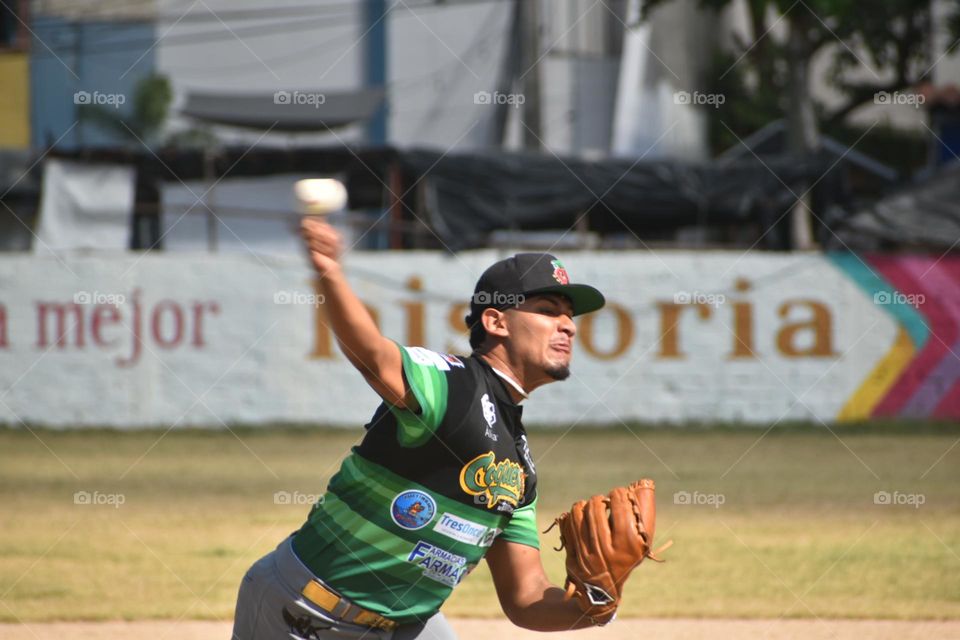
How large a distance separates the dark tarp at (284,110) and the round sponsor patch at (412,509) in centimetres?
1883

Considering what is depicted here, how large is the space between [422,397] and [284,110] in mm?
20153

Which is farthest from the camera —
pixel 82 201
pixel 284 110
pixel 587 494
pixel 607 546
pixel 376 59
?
pixel 376 59

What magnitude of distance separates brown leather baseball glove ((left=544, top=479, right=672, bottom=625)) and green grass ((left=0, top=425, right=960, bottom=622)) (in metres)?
4.07

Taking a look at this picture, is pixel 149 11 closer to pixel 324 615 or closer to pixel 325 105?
pixel 325 105

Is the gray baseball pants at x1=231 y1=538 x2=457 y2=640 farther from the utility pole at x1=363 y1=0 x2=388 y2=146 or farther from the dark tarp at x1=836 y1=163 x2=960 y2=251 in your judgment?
the utility pole at x1=363 y1=0 x2=388 y2=146

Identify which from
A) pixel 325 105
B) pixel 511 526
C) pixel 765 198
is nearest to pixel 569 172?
pixel 765 198

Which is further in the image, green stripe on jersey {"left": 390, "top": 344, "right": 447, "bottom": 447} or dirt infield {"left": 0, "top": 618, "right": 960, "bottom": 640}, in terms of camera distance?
dirt infield {"left": 0, "top": 618, "right": 960, "bottom": 640}

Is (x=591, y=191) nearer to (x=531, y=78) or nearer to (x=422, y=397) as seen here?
(x=531, y=78)

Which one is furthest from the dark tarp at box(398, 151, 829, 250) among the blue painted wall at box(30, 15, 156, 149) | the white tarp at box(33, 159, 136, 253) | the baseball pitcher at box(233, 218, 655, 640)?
the blue painted wall at box(30, 15, 156, 149)

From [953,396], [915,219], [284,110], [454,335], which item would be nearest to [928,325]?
[953,396]

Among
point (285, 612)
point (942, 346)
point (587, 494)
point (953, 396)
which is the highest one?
point (285, 612)

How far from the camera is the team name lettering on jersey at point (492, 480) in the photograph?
3.75 metres

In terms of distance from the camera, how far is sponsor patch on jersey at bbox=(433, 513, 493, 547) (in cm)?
376

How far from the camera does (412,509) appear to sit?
3717 mm
